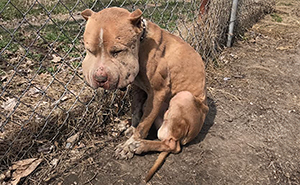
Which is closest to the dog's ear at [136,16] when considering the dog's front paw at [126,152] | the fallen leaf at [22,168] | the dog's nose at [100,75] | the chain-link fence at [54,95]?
the dog's nose at [100,75]

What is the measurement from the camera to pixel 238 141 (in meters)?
2.99

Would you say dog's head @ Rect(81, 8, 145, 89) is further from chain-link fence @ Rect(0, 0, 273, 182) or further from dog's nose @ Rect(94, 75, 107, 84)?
chain-link fence @ Rect(0, 0, 273, 182)

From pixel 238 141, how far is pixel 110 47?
1.96 m

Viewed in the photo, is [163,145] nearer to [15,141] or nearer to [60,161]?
[60,161]

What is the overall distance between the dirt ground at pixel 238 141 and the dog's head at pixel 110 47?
108cm

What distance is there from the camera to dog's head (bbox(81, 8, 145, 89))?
70.7 inches

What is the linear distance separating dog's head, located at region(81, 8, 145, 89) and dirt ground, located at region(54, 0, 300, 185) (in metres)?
1.08

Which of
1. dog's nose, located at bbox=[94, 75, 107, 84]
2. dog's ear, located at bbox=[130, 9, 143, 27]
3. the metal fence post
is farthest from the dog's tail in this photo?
the metal fence post

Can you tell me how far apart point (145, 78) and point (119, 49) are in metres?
0.55

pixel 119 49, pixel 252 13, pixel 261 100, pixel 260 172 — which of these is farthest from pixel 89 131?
pixel 252 13

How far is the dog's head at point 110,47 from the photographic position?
180 centimetres

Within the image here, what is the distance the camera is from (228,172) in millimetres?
2588

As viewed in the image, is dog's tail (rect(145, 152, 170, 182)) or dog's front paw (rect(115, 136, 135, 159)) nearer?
dog's tail (rect(145, 152, 170, 182))

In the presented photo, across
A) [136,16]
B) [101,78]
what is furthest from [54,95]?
[136,16]
